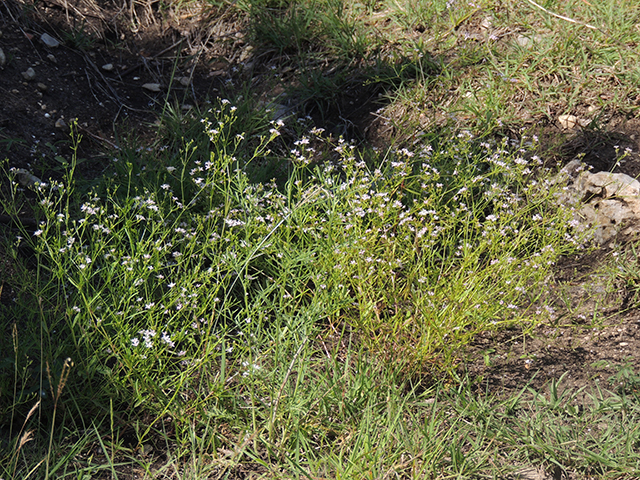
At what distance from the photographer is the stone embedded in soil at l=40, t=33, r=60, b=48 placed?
4.01m

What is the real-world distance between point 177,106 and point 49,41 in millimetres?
1268

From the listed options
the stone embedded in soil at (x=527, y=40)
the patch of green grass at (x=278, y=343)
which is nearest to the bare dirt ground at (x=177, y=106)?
the patch of green grass at (x=278, y=343)

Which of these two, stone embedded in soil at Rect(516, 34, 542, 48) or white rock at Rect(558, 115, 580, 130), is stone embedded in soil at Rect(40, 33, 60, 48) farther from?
white rock at Rect(558, 115, 580, 130)

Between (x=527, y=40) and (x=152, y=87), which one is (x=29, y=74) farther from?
(x=527, y=40)

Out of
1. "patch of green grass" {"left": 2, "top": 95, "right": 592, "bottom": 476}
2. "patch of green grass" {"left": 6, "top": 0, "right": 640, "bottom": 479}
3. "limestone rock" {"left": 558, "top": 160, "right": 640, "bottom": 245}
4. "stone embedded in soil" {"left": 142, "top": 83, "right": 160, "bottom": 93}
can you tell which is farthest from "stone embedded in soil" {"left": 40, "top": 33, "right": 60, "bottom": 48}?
"limestone rock" {"left": 558, "top": 160, "right": 640, "bottom": 245}

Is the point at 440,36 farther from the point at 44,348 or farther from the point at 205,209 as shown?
the point at 44,348

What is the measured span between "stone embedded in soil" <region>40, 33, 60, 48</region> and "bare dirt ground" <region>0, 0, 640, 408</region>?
0.03 meters

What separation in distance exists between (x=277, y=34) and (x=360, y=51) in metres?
0.67

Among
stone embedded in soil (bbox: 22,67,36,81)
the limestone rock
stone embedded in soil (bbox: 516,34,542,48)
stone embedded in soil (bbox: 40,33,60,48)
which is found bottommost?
the limestone rock

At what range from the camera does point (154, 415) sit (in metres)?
2.09

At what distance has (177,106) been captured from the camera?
3.55 m

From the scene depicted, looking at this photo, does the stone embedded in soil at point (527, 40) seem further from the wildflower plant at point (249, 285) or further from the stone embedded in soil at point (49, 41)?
the stone embedded in soil at point (49, 41)

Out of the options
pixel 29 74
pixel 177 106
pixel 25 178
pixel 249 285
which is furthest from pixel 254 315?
pixel 29 74

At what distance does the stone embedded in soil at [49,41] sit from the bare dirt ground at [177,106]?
0.09 ft
